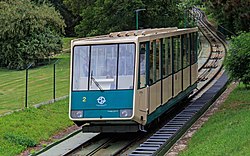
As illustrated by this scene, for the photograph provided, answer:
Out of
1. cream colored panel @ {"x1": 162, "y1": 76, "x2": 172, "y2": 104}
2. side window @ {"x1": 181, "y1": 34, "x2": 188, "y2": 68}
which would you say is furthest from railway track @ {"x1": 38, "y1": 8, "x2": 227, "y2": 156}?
side window @ {"x1": 181, "y1": 34, "x2": 188, "y2": 68}

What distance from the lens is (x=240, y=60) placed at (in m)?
28.8

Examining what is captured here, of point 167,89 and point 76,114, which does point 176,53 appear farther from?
point 76,114

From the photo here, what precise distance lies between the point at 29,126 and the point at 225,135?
7.76 meters

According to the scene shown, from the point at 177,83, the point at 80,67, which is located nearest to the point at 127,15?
the point at 177,83

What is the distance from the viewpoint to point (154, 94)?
18297mm

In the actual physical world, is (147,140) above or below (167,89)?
below

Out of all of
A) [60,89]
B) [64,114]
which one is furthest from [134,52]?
[60,89]

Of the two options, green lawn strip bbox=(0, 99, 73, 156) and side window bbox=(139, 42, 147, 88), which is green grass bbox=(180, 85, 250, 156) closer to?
side window bbox=(139, 42, 147, 88)

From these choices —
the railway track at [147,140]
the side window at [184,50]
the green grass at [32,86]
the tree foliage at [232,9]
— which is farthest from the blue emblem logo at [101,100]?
the tree foliage at [232,9]

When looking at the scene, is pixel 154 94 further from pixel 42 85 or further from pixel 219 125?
pixel 42 85

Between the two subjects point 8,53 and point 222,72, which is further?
point 8,53

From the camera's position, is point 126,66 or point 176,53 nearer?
point 126,66

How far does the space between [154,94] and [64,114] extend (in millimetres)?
6010

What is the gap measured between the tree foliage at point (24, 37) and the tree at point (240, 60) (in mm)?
24619
